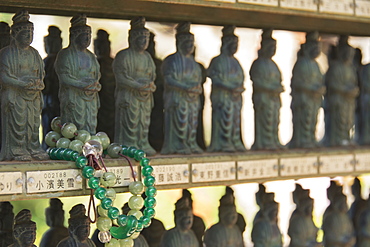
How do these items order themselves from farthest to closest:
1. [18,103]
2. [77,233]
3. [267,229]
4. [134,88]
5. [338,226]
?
[338,226], [267,229], [134,88], [77,233], [18,103]

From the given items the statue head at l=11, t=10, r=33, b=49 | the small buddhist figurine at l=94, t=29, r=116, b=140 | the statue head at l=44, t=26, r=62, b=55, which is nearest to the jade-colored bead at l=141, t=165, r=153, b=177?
the small buddhist figurine at l=94, t=29, r=116, b=140

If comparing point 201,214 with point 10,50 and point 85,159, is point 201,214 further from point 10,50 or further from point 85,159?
point 10,50

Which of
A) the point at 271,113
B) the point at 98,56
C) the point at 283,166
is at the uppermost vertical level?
the point at 98,56

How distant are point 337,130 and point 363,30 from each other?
2.49 feet

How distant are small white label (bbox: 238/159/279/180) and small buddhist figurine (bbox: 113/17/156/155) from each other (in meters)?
0.58

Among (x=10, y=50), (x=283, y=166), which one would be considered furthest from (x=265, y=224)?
(x=10, y=50)

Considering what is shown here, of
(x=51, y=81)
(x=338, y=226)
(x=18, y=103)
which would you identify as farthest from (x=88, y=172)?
(x=338, y=226)

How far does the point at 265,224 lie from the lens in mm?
4422

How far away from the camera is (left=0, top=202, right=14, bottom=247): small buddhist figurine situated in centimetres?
369

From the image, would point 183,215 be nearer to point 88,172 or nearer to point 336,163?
point 88,172

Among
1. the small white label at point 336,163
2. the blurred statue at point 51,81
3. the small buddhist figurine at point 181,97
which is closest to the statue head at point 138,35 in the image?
the small buddhist figurine at point 181,97

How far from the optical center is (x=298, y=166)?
442cm

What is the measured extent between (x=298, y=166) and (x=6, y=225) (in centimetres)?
184

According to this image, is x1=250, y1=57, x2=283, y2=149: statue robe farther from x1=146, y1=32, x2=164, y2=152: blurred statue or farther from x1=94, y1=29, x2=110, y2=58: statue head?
x1=94, y1=29, x2=110, y2=58: statue head
